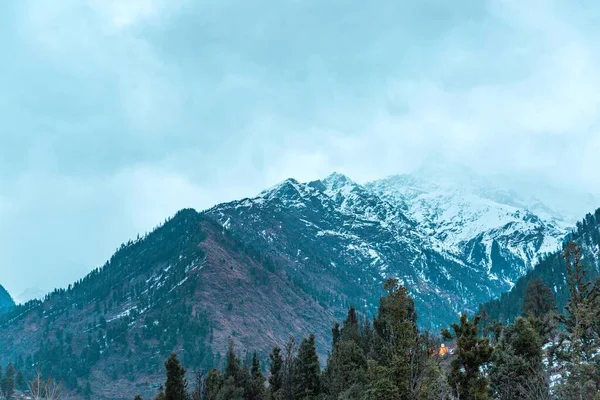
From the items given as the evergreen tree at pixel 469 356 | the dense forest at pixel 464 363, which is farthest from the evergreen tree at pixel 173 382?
the evergreen tree at pixel 469 356

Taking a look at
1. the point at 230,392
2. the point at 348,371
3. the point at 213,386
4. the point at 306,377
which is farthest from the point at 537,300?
the point at 213,386

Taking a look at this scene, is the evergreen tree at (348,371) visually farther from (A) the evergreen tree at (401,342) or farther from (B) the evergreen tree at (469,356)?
(A) the evergreen tree at (401,342)

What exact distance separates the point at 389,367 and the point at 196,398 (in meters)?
62.3

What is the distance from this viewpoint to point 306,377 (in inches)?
3083

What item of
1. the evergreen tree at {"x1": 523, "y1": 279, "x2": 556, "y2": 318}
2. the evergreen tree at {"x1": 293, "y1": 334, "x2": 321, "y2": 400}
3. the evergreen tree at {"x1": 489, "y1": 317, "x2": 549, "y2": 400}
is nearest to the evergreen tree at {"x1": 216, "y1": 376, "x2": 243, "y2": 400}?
the evergreen tree at {"x1": 293, "y1": 334, "x2": 321, "y2": 400}

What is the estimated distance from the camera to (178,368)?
236 ft

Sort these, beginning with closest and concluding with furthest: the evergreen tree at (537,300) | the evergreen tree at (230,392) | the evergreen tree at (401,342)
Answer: the evergreen tree at (401,342), the evergreen tree at (230,392), the evergreen tree at (537,300)

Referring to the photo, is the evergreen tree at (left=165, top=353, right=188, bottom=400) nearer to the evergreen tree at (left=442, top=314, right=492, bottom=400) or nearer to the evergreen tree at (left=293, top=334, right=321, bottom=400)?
the evergreen tree at (left=293, top=334, right=321, bottom=400)

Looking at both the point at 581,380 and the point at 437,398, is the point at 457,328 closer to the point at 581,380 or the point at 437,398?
the point at 437,398

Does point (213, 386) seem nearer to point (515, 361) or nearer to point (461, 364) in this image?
point (515, 361)

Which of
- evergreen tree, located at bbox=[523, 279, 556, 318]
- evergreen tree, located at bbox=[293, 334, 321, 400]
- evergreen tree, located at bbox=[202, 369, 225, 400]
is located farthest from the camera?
evergreen tree, located at bbox=[523, 279, 556, 318]

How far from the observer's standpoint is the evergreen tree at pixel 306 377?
254ft

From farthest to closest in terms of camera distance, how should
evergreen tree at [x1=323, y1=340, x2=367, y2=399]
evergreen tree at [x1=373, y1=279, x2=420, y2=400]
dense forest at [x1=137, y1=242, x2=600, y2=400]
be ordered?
evergreen tree at [x1=323, y1=340, x2=367, y2=399] → evergreen tree at [x1=373, y1=279, x2=420, y2=400] → dense forest at [x1=137, y1=242, x2=600, y2=400]

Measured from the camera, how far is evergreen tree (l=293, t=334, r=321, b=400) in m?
77.6
